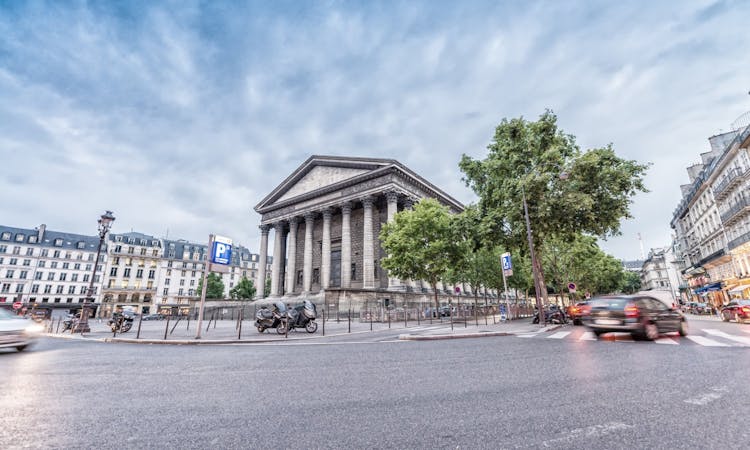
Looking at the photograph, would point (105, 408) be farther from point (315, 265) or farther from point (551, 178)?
point (315, 265)

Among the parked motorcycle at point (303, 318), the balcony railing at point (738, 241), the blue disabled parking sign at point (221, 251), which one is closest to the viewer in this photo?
the blue disabled parking sign at point (221, 251)

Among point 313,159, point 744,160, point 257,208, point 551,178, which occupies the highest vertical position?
point 313,159

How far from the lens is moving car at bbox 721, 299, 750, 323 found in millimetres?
18859

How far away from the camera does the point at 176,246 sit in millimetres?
77625

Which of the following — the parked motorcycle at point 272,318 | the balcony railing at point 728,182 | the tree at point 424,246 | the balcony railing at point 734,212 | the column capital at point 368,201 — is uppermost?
the column capital at point 368,201

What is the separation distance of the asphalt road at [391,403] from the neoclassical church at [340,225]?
80.9 ft

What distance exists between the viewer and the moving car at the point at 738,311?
1886 centimetres

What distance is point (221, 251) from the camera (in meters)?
13.5

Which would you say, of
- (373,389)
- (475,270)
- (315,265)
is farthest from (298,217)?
(373,389)

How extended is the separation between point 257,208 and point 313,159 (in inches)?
501

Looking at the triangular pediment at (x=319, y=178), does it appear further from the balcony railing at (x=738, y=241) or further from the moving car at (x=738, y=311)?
the balcony railing at (x=738, y=241)

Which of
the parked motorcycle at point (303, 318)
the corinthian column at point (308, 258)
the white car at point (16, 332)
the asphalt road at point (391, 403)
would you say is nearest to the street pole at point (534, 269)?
the asphalt road at point (391, 403)

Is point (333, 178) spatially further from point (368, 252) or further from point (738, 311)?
point (738, 311)

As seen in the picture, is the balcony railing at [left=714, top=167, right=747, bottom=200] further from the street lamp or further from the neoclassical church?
the street lamp
